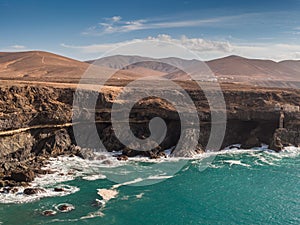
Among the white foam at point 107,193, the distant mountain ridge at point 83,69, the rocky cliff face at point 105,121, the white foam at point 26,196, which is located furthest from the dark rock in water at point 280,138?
the distant mountain ridge at point 83,69

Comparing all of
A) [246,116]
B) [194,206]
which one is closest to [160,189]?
[194,206]

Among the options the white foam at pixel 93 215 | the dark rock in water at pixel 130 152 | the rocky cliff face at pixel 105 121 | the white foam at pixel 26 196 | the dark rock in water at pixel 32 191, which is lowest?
the white foam at pixel 93 215

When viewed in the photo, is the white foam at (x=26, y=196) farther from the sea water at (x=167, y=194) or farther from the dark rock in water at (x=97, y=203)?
the dark rock in water at (x=97, y=203)

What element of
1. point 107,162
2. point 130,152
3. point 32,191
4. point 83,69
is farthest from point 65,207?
point 83,69

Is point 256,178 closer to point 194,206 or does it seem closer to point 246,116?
point 194,206

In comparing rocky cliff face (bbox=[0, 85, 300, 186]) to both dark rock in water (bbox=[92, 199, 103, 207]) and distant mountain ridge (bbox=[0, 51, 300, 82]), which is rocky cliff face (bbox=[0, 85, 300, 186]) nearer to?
dark rock in water (bbox=[92, 199, 103, 207])
